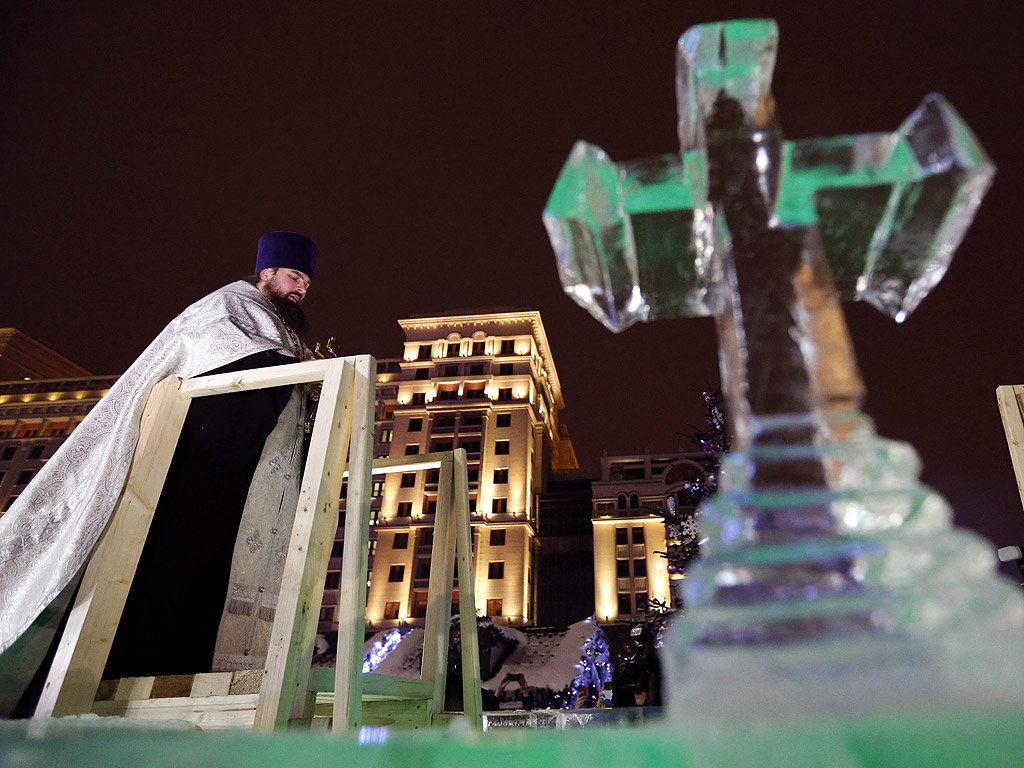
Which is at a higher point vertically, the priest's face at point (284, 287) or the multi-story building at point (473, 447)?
the multi-story building at point (473, 447)

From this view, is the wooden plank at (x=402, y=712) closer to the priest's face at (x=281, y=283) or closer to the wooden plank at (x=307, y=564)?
the wooden plank at (x=307, y=564)

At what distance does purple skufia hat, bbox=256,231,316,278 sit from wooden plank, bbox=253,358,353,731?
141 cm

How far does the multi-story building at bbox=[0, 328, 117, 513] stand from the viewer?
3741 centimetres

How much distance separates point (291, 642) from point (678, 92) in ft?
5.11

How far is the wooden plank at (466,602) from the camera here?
104 inches

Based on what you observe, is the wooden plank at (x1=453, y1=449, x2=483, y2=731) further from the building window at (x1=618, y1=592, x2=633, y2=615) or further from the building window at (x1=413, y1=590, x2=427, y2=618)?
the building window at (x1=618, y1=592, x2=633, y2=615)

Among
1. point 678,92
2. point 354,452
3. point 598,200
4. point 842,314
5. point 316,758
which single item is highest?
point 354,452

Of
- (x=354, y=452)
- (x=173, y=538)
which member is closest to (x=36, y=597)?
(x=173, y=538)

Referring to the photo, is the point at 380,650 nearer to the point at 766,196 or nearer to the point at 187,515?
the point at 187,515

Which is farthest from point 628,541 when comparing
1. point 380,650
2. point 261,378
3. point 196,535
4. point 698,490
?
point 261,378

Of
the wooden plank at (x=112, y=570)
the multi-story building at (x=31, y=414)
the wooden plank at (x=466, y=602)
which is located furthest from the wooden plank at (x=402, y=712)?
the multi-story building at (x=31, y=414)

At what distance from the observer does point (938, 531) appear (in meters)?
0.40

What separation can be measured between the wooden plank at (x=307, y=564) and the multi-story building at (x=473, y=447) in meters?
31.5

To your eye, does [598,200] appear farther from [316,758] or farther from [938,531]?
[316,758]
